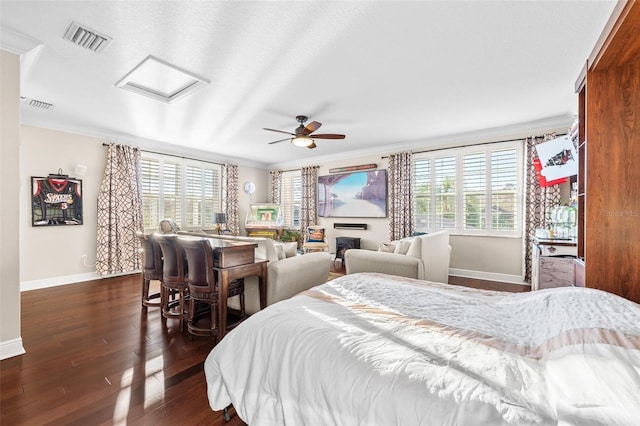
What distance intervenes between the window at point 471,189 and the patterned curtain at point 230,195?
4.32m

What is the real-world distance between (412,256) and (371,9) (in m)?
2.59

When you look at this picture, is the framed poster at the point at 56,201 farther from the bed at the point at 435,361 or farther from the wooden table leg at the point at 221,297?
the bed at the point at 435,361

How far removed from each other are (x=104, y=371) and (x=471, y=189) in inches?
220

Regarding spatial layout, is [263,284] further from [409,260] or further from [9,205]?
[9,205]

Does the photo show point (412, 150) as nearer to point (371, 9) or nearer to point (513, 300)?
point (371, 9)

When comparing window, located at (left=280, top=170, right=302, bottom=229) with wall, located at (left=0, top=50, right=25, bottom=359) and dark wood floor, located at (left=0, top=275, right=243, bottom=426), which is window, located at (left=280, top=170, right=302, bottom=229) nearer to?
dark wood floor, located at (left=0, top=275, right=243, bottom=426)

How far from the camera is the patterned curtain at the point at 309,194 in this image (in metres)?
7.23

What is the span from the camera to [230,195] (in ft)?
23.1

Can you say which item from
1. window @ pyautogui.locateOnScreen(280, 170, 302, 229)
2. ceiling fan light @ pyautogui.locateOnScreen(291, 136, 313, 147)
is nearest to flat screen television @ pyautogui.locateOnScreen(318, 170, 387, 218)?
window @ pyautogui.locateOnScreen(280, 170, 302, 229)

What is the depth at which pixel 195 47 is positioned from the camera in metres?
2.43

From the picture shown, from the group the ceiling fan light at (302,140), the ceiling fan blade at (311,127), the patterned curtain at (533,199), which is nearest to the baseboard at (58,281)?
the ceiling fan light at (302,140)

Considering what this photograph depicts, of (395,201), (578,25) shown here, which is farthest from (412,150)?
(578,25)

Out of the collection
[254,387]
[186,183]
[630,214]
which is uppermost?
[186,183]

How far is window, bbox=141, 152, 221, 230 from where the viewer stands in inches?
225
